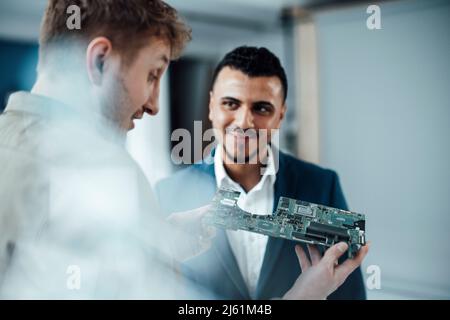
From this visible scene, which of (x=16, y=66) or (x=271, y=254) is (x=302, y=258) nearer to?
(x=271, y=254)

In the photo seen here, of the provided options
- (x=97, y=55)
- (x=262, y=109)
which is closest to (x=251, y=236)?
(x=262, y=109)

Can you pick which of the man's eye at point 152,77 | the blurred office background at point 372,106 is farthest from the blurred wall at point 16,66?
the man's eye at point 152,77

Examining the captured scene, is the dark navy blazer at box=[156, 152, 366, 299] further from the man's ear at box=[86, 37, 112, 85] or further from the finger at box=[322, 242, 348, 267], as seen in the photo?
the man's ear at box=[86, 37, 112, 85]

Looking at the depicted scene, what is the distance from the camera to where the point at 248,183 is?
1.41 m

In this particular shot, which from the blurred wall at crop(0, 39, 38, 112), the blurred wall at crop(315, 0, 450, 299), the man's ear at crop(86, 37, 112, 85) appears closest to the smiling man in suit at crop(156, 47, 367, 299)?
the blurred wall at crop(315, 0, 450, 299)

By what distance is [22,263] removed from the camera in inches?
48.5

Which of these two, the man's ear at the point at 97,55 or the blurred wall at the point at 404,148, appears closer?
the man's ear at the point at 97,55

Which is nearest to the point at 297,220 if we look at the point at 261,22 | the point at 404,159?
the point at 404,159

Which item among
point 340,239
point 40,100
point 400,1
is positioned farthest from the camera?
point 400,1

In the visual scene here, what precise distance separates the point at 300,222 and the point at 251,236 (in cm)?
13

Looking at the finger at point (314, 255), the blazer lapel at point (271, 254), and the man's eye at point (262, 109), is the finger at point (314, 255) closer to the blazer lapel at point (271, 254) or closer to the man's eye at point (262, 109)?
the blazer lapel at point (271, 254)

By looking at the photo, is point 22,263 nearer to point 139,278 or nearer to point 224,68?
point 139,278

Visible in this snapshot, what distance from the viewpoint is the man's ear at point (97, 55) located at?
1300mm

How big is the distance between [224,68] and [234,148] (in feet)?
0.72
